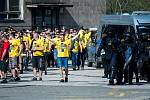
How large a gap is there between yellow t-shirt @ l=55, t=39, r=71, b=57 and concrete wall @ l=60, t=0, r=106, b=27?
25898 mm

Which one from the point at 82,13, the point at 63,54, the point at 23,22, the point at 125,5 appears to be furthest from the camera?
the point at 125,5

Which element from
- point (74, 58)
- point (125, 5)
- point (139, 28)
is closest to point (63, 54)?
point (139, 28)

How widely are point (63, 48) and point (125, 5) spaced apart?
38356 millimetres

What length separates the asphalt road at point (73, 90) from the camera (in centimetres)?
1895

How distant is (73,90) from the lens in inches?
828

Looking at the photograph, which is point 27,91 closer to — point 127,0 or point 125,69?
point 125,69

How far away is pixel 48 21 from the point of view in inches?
1980

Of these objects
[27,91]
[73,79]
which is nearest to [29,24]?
[73,79]

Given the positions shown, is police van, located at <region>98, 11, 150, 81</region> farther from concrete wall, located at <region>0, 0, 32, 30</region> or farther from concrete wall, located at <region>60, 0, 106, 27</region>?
concrete wall, located at <region>60, 0, 106, 27</region>

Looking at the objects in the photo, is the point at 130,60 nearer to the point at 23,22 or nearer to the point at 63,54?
the point at 63,54

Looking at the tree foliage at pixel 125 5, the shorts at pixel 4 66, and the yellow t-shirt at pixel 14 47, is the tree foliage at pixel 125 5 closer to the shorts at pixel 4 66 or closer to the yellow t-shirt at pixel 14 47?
the yellow t-shirt at pixel 14 47

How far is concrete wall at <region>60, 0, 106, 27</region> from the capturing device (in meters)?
50.6

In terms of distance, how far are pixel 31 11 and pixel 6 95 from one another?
3065cm

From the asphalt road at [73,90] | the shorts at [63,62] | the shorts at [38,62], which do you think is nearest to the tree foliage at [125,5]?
the shorts at [38,62]
